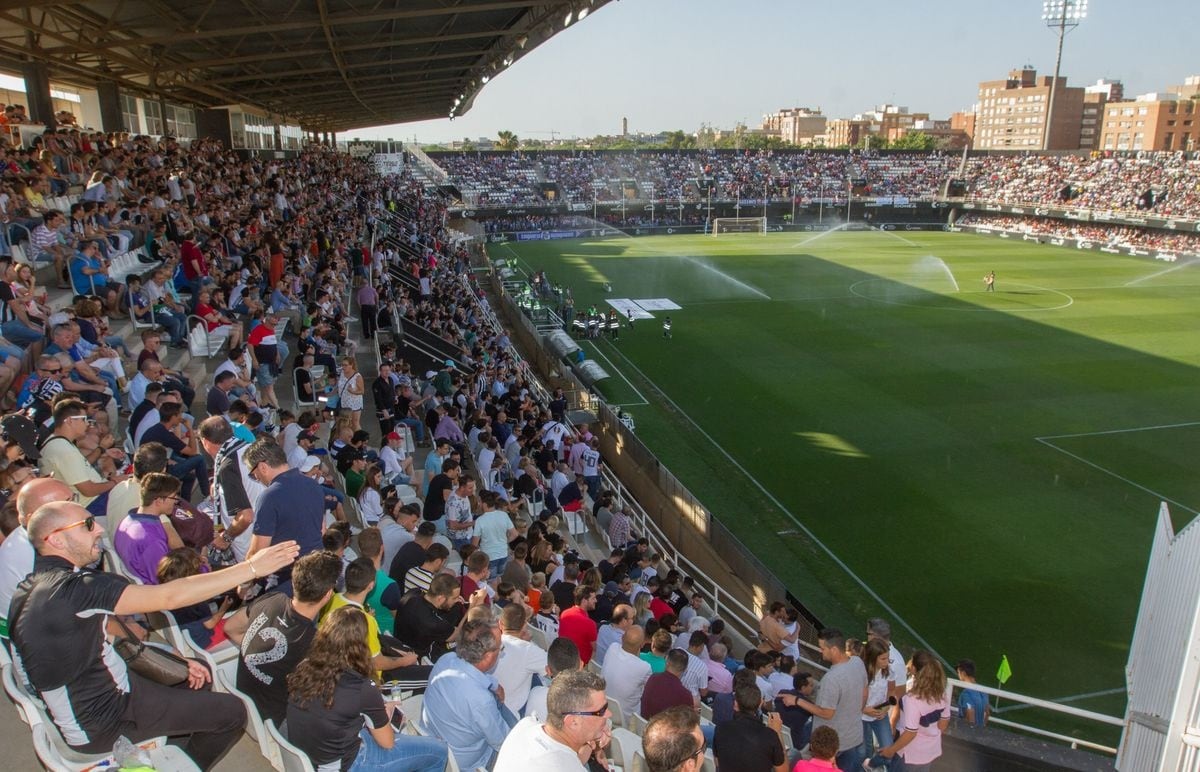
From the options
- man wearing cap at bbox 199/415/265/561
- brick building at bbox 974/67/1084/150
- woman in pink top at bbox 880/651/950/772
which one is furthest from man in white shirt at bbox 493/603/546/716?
brick building at bbox 974/67/1084/150

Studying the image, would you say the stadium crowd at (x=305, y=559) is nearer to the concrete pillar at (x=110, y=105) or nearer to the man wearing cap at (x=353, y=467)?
the man wearing cap at (x=353, y=467)

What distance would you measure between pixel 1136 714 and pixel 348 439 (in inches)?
287

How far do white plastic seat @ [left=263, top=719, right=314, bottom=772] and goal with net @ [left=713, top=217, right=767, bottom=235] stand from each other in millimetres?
64668

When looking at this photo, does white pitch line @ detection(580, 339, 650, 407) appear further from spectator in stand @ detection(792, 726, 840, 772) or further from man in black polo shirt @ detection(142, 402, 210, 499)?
spectator in stand @ detection(792, 726, 840, 772)

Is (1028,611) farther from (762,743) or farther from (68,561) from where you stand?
(68,561)

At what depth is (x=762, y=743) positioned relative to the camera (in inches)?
192

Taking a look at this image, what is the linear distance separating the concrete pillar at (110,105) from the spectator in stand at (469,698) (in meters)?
27.5

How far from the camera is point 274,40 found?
2138cm

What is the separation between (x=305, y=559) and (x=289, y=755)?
84cm

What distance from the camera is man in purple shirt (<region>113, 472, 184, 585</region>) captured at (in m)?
4.58

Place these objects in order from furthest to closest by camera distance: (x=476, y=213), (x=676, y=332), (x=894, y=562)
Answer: (x=476, y=213) → (x=676, y=332) → (x=894, y=562)

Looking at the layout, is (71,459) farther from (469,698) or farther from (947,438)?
(947,438)

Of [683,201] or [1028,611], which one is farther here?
[683,201]

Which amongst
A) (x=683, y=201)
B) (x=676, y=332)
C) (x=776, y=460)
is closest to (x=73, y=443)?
(x=776, y=460)
